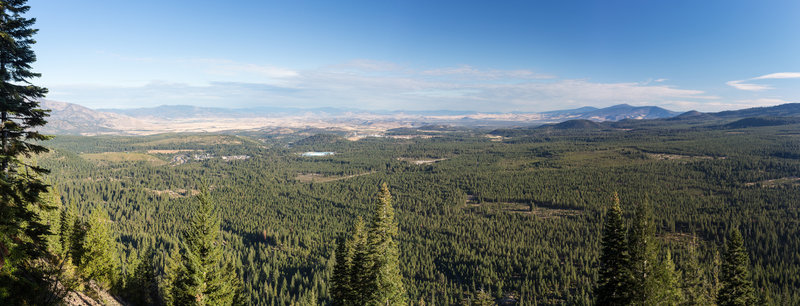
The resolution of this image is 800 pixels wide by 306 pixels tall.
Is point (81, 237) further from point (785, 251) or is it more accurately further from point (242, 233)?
point (785, 251)

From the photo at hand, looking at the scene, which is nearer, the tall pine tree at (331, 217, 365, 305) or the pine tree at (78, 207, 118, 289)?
the tall pine tree at (331, 217, 365, 305)

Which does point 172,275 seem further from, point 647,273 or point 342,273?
point 647,273

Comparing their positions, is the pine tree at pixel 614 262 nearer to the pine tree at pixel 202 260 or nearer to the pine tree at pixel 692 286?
the pine tree at pixel 692 286

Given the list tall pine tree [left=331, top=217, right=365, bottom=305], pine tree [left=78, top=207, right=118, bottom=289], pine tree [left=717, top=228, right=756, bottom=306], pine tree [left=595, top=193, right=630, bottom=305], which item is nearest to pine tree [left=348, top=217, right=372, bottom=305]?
tall pine tree [left=331, top=217, right=365, bottom=305]

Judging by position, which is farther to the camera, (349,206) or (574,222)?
(349,206)

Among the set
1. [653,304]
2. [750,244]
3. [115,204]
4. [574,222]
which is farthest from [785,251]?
[115,204]

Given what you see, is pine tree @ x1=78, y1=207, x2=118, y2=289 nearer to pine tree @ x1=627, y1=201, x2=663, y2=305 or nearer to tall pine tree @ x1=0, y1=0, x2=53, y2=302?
tall pine tree @ x1=0, y1=0, x2=53, y2=302
